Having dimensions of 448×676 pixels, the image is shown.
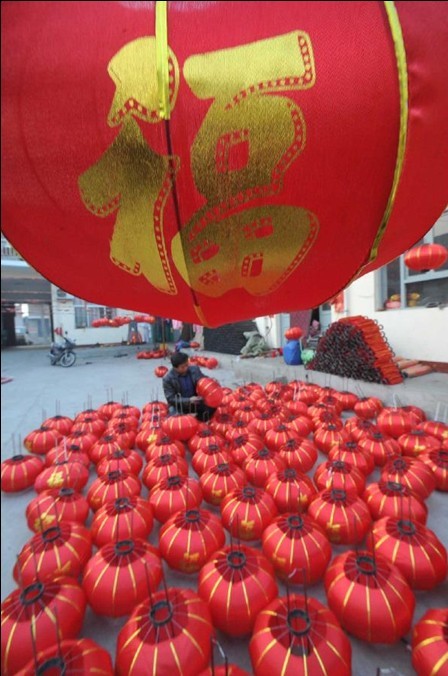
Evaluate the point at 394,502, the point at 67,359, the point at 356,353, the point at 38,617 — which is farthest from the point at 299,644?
the point at 67,359

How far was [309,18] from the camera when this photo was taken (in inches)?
18.7

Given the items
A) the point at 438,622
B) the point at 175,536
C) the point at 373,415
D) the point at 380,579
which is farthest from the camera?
the point at 373,415

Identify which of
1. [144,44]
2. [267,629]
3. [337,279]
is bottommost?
[267,629]

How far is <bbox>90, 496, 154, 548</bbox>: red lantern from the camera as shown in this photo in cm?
199

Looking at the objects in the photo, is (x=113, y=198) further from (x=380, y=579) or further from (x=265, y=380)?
(x=265, y=380)

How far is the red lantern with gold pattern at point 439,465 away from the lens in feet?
8.16

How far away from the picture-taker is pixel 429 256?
1.44 m

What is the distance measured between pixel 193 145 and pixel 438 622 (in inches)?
70.0

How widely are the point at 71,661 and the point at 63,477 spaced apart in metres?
1.63

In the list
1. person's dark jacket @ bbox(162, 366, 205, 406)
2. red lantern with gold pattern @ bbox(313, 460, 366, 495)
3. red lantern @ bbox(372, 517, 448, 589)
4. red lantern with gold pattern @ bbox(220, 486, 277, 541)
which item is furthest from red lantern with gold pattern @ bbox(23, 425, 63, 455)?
red lantern @ bbox(372, 517, 448, 589)

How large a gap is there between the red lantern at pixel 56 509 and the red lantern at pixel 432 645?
1.89m

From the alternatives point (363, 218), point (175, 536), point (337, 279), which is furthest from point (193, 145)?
point (175, 536)

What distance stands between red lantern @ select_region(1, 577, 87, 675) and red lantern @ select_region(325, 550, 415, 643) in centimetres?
113

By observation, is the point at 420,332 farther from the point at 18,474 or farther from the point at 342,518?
the point at 18,474
